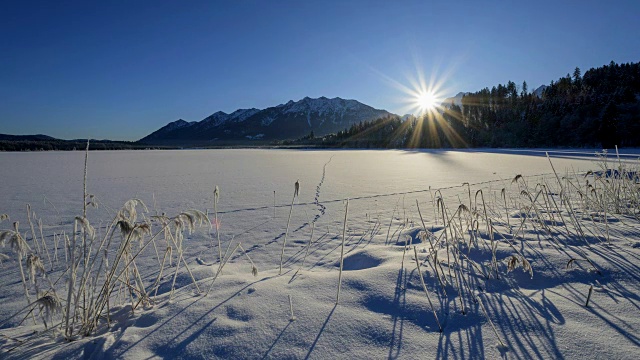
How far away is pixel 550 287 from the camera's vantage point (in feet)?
5.98

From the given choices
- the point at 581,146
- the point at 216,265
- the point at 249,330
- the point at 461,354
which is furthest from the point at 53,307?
the point at 581,146

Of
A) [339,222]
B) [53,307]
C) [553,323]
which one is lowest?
[339,222]

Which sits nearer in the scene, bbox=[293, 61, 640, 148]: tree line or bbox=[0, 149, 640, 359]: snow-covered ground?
bbox=[0, 149, 640, 359]: snow-covered ground

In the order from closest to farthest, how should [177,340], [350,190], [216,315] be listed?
1. [177,340]
2. [216,315]
3. [350,190]

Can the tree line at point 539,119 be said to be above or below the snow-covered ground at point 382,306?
above

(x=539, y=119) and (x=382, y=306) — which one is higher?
(x=539, y=119)

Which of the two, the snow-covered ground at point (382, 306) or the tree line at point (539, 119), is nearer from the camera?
the snow-covered ground at point (382, 306)

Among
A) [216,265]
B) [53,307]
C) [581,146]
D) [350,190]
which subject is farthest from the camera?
[581,146]

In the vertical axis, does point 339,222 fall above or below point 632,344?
below

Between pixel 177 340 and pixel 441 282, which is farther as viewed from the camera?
pixel 441 282

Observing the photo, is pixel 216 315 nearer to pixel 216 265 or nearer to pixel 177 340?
pixel 177 340

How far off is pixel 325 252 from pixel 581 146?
44973 mm

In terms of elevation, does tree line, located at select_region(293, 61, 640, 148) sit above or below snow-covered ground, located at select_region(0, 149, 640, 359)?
above

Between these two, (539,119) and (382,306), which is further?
(539,119)
